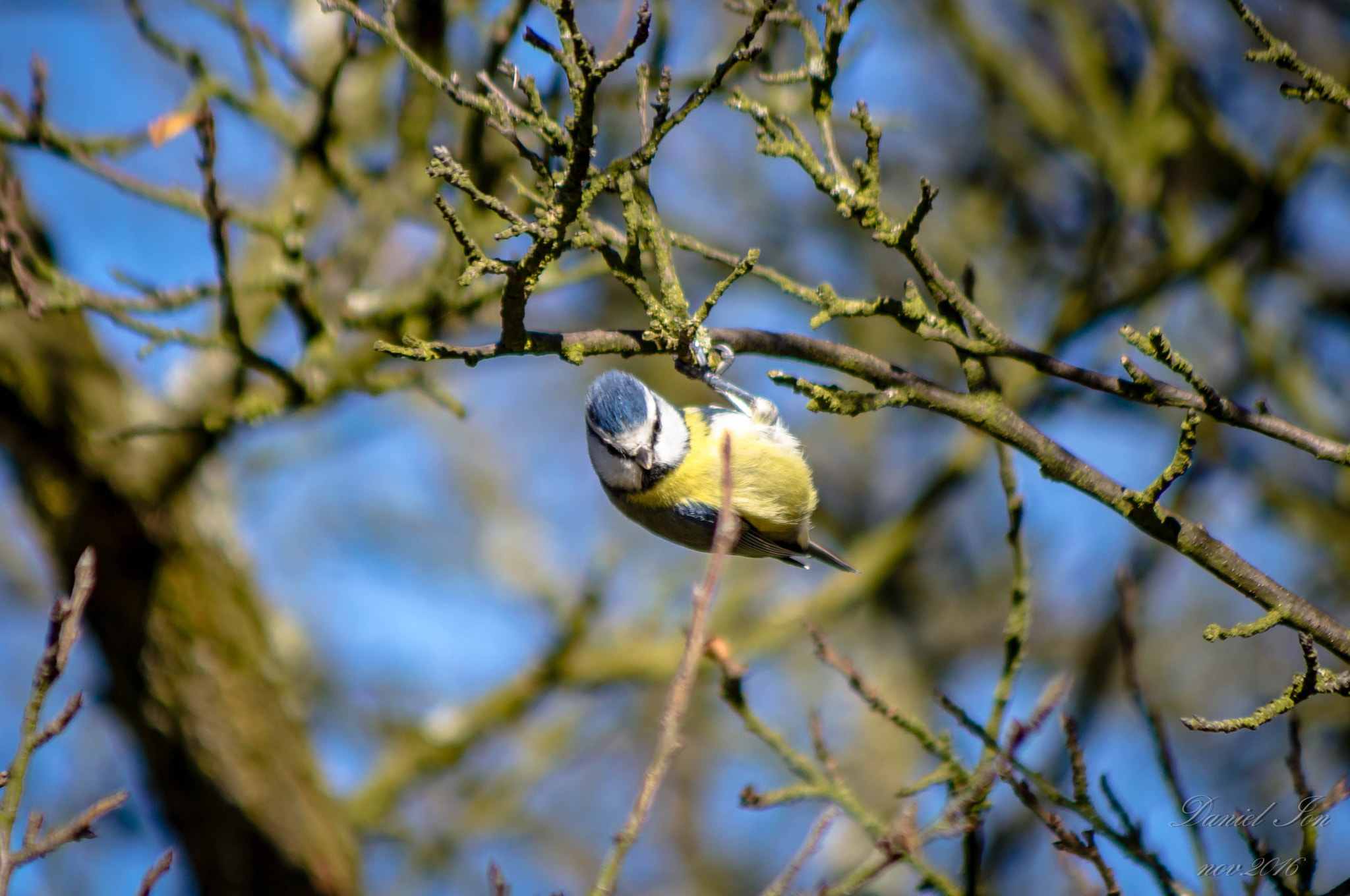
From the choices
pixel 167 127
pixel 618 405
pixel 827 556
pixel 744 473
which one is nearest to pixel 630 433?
pixel 618 405

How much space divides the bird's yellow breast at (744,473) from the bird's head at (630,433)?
1.8 inches

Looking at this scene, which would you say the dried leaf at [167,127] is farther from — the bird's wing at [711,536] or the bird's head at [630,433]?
the bird's wing at [711,536]

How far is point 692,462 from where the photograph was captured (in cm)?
313

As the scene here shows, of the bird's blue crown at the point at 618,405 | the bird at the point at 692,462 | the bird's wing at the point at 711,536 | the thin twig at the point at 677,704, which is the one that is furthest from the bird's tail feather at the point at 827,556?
the thin twig at the point at 677,704

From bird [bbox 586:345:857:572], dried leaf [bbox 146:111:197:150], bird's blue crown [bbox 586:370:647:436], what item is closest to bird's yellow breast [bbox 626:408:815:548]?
bird [bbox 586:345:857:572]

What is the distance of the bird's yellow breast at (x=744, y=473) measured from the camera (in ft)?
10.1

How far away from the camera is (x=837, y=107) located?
16.4 ft

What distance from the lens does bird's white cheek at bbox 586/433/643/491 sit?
304 centimetres

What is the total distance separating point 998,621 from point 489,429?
17.5 ft

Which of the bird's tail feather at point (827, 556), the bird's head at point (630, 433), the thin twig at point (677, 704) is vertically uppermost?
the bird's head at point (630, 433)

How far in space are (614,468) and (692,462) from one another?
24 centimetres

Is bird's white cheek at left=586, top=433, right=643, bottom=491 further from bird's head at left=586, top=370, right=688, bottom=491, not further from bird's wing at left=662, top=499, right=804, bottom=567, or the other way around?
bird's wing at left=662, top=499, right=804, bottom=567

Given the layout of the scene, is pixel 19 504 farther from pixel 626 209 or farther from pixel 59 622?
pixel 626 209

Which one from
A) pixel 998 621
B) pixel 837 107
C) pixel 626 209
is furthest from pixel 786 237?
pixel 626 209
